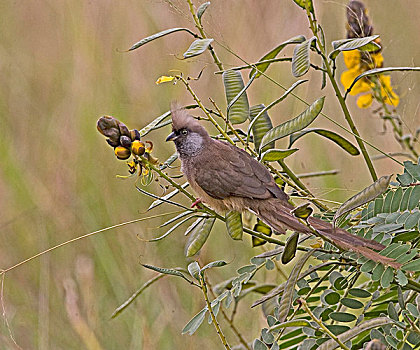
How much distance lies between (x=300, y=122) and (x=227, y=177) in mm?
245

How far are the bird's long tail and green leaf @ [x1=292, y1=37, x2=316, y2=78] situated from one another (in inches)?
8.6

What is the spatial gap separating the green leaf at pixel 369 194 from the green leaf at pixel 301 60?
0.24 m

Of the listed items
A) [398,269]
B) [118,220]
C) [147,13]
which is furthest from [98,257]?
[398,269]

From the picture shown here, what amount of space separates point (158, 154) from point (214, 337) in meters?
0.72

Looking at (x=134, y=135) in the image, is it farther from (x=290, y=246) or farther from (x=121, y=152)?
(x=290, y=246)

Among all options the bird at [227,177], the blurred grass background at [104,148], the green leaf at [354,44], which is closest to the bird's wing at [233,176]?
the bird at [227,177]

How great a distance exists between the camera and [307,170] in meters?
2.70

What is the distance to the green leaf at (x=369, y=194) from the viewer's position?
96 centimetres

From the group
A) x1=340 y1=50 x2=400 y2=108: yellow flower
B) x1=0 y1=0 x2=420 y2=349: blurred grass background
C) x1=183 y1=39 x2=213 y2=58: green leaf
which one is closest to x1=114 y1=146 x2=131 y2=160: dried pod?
x1=183 y1=39 x2=213 y2=58: green leaf

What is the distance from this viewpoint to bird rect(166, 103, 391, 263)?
1.28m

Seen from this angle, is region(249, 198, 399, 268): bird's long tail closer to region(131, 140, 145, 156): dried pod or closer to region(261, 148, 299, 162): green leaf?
region(261, 148, 299, 162): green leaf

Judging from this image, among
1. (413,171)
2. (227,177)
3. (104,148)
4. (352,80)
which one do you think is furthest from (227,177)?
(104,148)

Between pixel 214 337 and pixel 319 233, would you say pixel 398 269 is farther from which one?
pixel 214 337

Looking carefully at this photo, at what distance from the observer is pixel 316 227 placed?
112 centimetres
